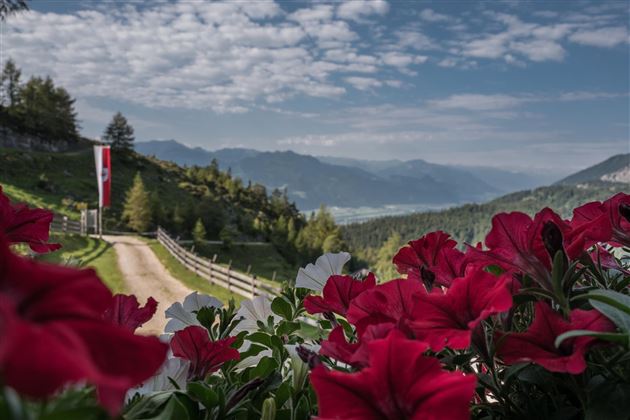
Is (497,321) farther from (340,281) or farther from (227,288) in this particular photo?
(227,288)

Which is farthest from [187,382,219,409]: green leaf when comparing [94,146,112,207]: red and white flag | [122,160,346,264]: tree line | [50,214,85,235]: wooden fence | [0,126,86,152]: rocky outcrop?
[0,126,86,152]: rocky outcrop

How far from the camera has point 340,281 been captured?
0.60m

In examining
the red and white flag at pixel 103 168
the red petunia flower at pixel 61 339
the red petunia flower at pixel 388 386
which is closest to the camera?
the red petunia flower at pixel 61 339

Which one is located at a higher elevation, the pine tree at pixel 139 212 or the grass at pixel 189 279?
the pine tree at pixel 139 212

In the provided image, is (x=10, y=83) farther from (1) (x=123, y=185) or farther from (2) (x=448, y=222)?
(2) (x=448, y=222)

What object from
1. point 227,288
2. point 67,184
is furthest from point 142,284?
point 67,184

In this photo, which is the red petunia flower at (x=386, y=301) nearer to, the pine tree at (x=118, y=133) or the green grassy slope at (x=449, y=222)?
the pine tree at (x=118, y=133)

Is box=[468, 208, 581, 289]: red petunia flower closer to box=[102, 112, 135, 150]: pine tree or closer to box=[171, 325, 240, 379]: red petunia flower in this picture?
box=[171, 325, 240, 379]: red petunia flower

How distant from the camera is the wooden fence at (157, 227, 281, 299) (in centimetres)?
1207

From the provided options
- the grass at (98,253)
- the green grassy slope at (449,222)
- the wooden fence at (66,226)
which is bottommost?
the green grassy slope at (449,222)

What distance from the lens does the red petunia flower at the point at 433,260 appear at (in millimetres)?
600

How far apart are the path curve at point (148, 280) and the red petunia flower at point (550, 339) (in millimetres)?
9420

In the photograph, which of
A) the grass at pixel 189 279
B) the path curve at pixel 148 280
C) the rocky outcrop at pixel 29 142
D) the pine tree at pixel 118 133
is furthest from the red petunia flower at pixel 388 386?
the pine tree at pixel 118 133

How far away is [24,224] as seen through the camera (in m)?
0.60
